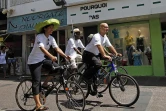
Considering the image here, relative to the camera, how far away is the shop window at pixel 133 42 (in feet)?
36.2

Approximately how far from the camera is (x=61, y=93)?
4.59 meters

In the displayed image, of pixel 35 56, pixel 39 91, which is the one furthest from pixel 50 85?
pixel 35 56

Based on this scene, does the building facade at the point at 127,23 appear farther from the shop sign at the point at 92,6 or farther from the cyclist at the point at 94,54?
the cyclist at the point at 94,54

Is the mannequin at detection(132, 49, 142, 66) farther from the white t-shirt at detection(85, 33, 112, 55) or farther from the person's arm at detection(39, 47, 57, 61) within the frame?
the person's arm at detection(39, 47, 57, 61)

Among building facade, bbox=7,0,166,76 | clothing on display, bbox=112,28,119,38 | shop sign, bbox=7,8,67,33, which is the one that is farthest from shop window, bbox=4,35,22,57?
clothing on display, bbox=112,28,119,38

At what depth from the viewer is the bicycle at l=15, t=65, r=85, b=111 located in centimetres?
460

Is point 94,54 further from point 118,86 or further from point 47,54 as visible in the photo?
point 47,54

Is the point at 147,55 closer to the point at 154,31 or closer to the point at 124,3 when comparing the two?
Result: the point at 154,31

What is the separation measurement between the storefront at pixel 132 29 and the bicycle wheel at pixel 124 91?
18.4 feet

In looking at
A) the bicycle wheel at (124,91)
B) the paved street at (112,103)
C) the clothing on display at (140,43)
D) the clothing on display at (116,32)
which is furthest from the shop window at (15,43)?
the bicycle wheel at (124,91)

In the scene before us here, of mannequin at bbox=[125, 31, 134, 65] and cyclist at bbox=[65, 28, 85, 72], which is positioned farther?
mannequin at bbox=[125, 31, 134, 65]

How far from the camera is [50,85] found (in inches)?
194

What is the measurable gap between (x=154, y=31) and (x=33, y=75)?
7.50m

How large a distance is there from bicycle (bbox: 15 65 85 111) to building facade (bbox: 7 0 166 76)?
6448 millimetres
